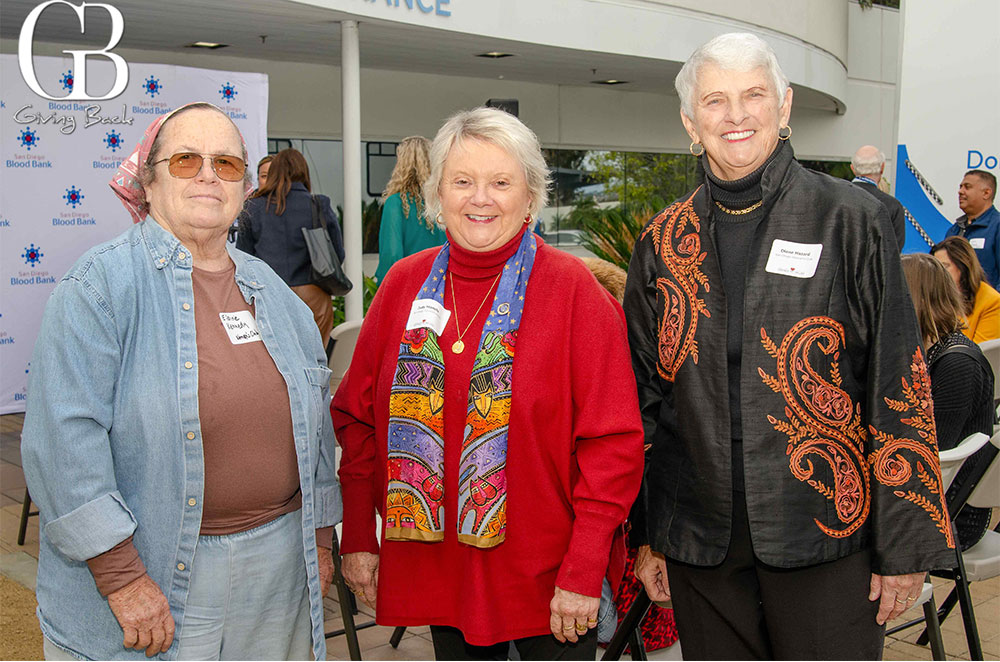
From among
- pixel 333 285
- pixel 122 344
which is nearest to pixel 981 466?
pixel 122 344

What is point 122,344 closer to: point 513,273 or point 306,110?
point 513,273

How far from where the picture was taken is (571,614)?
2.00 metres

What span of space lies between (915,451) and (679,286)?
2.01 feet

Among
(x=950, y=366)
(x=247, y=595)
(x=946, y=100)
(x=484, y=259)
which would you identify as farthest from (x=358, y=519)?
(x=946, y=100)

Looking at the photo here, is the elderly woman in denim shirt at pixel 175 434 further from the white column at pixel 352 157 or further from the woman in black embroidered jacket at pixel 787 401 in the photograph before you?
the white column at pixel 352 157

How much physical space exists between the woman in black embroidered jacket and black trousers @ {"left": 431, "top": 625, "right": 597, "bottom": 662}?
11.5 inches

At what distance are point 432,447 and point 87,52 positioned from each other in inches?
183

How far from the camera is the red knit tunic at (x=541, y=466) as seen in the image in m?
2.01

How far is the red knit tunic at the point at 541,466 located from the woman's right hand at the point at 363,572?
10 cm

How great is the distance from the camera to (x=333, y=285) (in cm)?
687

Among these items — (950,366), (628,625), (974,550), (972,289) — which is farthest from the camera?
(972,289)

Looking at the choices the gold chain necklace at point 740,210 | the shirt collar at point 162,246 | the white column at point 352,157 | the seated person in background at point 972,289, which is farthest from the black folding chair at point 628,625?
the white column at point 352,157

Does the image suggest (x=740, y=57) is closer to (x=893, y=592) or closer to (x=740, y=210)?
(x=740, y=210)

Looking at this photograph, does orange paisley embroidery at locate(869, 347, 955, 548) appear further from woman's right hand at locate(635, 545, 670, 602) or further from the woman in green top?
the woman in green top
